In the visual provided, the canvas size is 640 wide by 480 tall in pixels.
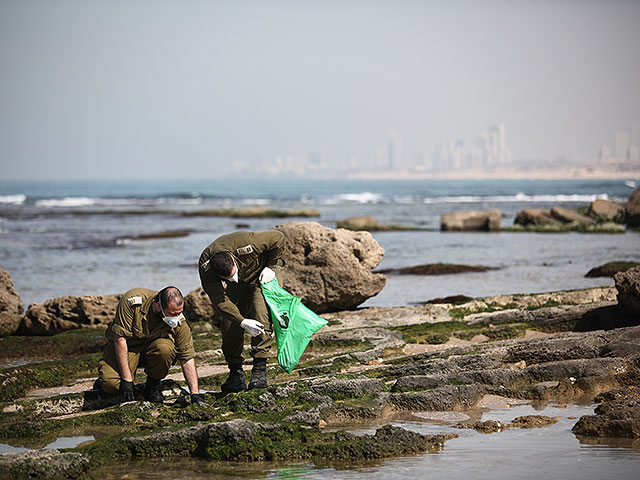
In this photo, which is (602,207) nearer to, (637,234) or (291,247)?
(637,234)

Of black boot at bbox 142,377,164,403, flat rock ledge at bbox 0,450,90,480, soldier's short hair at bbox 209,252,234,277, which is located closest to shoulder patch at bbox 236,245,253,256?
soldier's short hair at bbox 209,252,234,277

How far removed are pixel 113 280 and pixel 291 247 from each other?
8.55m

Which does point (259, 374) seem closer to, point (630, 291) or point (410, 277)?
point (630, 291)

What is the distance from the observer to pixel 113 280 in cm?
2002

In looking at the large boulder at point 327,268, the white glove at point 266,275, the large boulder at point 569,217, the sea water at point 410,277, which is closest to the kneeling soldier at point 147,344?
the white glove at point 266,275

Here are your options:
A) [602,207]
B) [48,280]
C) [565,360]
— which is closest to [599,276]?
[565,360]

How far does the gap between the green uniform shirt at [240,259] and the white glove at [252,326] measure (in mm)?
66

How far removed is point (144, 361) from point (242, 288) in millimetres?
1219

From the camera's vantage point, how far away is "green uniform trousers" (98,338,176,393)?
25.2ft

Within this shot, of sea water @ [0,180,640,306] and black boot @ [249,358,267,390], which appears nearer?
black boot @ [249,358,267,390]

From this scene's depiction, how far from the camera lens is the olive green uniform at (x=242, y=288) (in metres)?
7.75

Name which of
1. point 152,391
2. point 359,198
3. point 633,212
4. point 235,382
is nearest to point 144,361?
point 152,391

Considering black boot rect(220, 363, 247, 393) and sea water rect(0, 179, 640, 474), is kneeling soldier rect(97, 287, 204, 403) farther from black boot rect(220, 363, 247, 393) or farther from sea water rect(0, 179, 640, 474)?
sea water rect(0, 179, 640, 474)

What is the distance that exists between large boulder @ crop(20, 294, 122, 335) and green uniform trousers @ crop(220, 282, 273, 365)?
547cm
